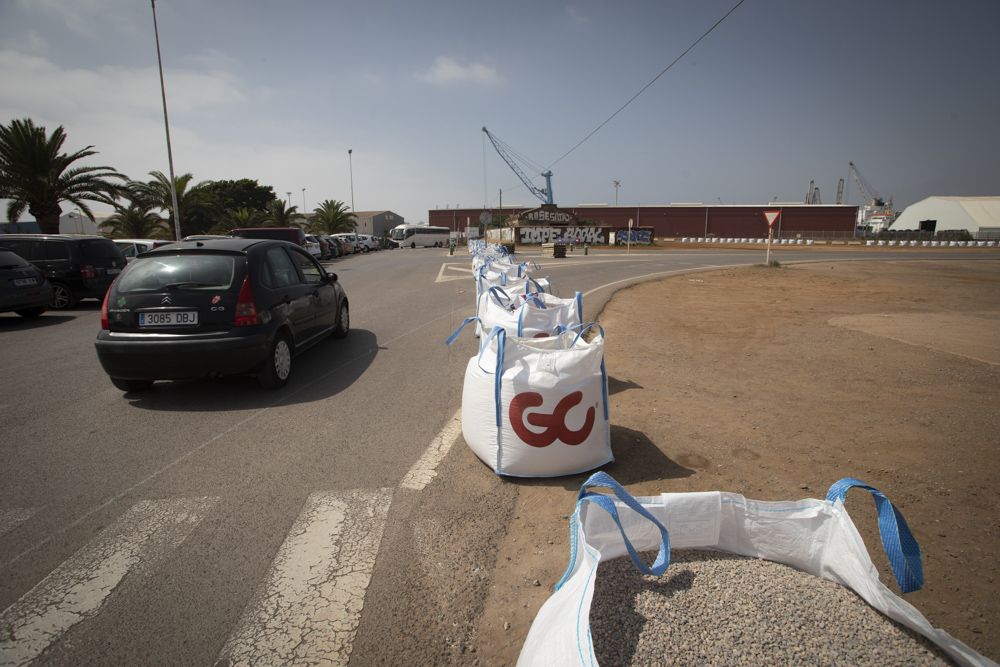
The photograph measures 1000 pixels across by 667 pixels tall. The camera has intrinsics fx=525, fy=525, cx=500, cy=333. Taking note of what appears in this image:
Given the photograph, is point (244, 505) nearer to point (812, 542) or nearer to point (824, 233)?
point (812, 542)

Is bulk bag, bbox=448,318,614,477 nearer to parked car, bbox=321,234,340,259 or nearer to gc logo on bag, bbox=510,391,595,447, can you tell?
gc logo on bag, bbox=510,391,595,447

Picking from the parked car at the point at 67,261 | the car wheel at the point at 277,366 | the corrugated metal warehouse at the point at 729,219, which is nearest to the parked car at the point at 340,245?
the parked car at the point at 67,261

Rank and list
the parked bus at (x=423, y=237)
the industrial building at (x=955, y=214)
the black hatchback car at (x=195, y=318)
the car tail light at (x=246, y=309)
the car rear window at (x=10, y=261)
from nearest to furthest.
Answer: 1. the black hatchback car at (x=195, y=318)
2. the car tail light at (x=246, y=309)
3. the car rear window at (x=10, y=261)
4. the parked bus at (x=423, y=237)
5. the industrial building at (x=955, y=214)

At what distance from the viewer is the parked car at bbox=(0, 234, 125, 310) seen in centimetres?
1169

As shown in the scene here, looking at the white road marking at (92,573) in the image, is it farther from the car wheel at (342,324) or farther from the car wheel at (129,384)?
the car wheel at (342,324)

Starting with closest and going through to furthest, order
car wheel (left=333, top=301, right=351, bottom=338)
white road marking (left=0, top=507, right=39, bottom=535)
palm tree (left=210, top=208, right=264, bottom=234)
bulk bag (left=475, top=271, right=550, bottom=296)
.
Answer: white road marking (left=0, top=507, right=39, bottom=535) → bulk bag (left=475, top=271, right=550, bottom=296) → car wheel (left=333, top=301, right=351, bottom=338) → palm tree (left=210, top=208, right=264, bottom=234)

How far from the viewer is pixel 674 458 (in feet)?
13.0

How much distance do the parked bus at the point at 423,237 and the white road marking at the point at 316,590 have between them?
55.6 meters

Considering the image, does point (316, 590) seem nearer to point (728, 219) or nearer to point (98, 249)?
point (98, 249)

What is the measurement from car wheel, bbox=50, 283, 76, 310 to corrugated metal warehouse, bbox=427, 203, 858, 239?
2560 inches

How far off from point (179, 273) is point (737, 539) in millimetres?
5685

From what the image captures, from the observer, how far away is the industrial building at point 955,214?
73312 mm

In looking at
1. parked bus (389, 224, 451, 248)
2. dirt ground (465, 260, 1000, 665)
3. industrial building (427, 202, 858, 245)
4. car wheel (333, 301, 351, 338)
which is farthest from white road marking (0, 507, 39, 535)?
industrial building (427, 202, 858, 245)

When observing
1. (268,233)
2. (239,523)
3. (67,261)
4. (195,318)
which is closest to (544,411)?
(239,523)
